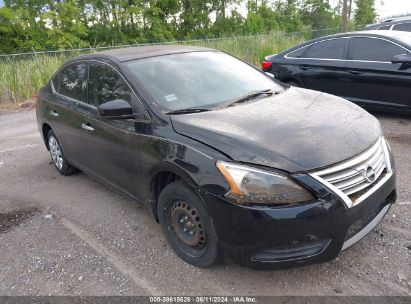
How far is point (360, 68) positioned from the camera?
6.39 m

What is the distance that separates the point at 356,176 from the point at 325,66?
15.0 ft

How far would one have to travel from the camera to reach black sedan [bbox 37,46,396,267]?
252 centimetres

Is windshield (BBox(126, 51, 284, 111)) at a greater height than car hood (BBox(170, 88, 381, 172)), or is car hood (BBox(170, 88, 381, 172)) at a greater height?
windshield (BBox(126, 51, 284, 111))

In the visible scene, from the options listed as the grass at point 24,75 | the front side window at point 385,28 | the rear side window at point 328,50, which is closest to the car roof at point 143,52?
the rear side window at point 328,50

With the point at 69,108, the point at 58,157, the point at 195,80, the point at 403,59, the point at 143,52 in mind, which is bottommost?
the point at 58,157

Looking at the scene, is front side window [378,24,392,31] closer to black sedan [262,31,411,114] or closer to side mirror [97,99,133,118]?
black sedan [262,31,411,114]

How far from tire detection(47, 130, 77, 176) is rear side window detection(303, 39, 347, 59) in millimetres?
4476

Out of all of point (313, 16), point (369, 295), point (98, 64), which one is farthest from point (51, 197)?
point (313, 16)

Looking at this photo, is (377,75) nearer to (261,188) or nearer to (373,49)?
(373,49)

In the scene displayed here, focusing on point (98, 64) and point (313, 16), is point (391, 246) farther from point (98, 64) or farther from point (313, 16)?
point (313, 16)

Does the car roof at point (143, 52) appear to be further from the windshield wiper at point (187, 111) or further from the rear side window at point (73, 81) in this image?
the windshield wiper at point (187, 111)

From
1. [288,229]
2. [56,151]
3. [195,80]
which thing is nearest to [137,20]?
[56,151]

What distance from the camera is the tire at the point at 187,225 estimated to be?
2803mm

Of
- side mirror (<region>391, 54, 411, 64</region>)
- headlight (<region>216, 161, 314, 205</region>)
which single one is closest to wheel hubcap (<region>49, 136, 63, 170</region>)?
headlight (<region>216, 161, 314, 205</region>)
